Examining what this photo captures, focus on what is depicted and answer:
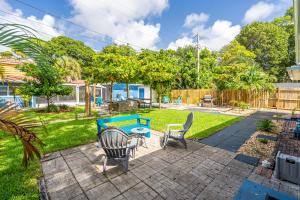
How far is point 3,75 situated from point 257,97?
16.5 metres

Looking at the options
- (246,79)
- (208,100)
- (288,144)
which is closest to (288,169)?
(288,144)

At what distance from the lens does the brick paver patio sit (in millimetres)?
2766

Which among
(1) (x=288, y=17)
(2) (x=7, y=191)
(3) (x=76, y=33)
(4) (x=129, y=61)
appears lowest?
(2) (x=7, y=191)

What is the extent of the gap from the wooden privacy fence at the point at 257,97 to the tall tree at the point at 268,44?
18.7 meters

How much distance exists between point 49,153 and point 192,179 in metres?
3.95

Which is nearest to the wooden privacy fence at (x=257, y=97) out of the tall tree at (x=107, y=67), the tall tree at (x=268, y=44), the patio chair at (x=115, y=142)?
the tall tree at (x=107, y=67)

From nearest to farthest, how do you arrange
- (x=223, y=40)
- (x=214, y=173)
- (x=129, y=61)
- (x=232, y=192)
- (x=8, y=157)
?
(x=232, y=192) < (x=214, y=173) < (x=8, y=157) < (x=129, y=61) < (x=223, y=40)

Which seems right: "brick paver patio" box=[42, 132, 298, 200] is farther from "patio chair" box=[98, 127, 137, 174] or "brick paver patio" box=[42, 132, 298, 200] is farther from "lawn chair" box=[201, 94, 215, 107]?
"lawn chair" box=[201, 94, 215, 107]

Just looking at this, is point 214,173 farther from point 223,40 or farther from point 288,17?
point 288,17

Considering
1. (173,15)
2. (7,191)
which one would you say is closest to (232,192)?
(7,191)

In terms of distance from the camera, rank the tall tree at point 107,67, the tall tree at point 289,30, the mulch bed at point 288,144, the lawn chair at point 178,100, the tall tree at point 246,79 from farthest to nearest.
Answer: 1. the tall tree at point 289,30
2. the lawn chair at point 178,100
3. the tall tree at point 246,79
4. the tall tree at point 107,67
5. the mulch bed at point 288,144

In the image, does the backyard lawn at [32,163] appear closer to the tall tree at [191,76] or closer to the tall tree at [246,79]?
the tall tree at [246,79]

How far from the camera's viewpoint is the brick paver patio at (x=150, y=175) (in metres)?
2.77

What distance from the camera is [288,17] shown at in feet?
91.2
